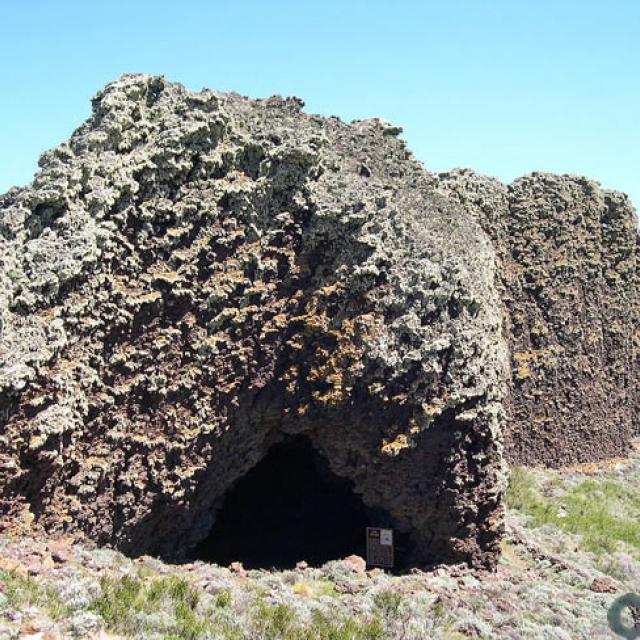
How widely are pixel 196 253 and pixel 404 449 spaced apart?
17.0 feet

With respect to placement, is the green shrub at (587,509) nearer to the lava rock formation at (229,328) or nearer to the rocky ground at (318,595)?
the rocky ground at (318,595)

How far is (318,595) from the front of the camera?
1209cm

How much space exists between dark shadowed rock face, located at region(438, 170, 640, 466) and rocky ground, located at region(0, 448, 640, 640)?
5.67 m

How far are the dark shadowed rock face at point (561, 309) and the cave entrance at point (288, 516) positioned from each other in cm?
678

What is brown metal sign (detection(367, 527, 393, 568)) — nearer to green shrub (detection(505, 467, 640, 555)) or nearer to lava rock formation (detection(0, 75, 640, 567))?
lava rock formation (detection(0, 75, 640, 567))

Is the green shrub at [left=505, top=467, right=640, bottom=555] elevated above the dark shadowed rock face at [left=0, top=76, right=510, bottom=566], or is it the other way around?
the dark shadowed rock face at [left=0, top=76, right=510, bottom=566]

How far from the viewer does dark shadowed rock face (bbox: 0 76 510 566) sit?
12.1 metres

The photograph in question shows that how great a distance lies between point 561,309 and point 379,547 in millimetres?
12004

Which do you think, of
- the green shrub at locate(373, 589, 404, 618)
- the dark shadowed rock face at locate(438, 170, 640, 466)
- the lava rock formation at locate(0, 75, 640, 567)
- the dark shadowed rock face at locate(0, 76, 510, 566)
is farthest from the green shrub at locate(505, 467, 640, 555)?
the green shrub at locate(373, 589, 404, 618)

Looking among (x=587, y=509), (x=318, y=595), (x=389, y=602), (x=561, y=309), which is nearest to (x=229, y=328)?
(x=318, y=595)

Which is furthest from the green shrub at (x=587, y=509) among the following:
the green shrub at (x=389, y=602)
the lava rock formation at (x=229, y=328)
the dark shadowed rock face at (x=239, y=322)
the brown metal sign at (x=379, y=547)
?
the green shrub at (x=389, y=602)

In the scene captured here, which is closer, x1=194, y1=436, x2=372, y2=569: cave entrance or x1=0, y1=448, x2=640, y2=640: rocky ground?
x1=0, y1=448, x2=640, y2=640: rocky ground

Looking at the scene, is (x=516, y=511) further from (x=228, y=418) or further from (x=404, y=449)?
(x=228, y=418)

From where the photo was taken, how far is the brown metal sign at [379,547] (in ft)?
45.1
